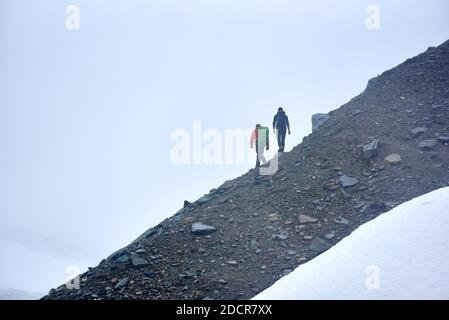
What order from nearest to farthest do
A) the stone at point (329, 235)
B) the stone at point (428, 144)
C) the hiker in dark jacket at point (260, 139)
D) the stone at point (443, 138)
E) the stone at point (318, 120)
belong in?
the stone at point (329, 235), the stone at point (428, 144), the stone at point (443, 138), the hiker in dark jacket at point (260, 139), the stone at point (318, 120)

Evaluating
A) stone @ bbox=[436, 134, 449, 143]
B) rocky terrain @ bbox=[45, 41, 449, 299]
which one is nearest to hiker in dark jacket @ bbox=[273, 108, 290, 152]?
rocky terrain @ bbox=[45, 41, 449, 299]

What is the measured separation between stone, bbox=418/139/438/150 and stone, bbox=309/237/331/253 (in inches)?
260

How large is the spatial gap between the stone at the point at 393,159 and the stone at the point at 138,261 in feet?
31.8

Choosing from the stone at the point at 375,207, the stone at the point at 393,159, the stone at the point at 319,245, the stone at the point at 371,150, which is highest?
the stone at the point at 371,150

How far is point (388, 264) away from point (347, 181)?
233 inches

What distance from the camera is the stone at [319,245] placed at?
9312mm

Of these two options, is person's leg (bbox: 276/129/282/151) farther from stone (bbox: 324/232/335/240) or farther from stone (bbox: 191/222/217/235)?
stone (bbox: 324/232/335/240)

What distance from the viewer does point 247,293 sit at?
8.34 metres

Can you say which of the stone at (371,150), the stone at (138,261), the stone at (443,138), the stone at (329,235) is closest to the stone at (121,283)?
the stone at (138,261)

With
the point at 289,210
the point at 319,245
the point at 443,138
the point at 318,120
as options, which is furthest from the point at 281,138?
the point at 319,245

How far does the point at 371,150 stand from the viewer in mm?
13039

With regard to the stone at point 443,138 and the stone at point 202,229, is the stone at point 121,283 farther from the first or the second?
the stone at point 443,138

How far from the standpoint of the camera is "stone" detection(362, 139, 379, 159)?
13.0 meters

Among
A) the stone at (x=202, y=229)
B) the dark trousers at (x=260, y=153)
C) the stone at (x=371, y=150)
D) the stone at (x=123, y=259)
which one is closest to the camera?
the stone at (x=123, y=259)
